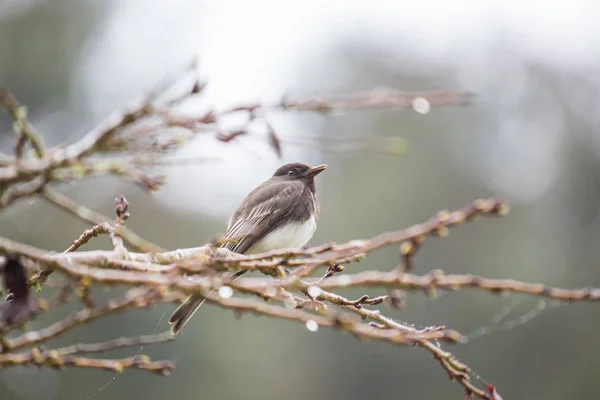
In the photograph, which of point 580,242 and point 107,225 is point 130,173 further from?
point 580,242

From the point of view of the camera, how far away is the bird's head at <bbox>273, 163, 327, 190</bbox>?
588 centimetres

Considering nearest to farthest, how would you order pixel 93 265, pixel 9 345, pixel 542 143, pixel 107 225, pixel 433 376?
pixel 9 345, pixel 93 265, pixel 107 225, pixel 433 376, pixel 542 143

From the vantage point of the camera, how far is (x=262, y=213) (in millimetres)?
5457

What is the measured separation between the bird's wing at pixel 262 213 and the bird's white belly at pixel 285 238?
0.14 ft

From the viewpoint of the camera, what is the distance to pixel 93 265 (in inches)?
88.8

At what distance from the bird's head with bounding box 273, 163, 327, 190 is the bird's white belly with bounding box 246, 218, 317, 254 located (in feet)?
1.72

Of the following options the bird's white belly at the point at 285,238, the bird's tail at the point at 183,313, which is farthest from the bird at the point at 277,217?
the bird's tail at the point at 183,313

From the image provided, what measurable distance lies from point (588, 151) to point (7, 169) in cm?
2502

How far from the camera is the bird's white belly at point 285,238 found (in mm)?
5320

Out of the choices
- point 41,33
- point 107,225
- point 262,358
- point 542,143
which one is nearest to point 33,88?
point 41,33

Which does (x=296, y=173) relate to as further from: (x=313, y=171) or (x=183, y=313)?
(x=183, y=313)

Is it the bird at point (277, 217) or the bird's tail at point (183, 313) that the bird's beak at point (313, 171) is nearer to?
the bird at point (277, 217)

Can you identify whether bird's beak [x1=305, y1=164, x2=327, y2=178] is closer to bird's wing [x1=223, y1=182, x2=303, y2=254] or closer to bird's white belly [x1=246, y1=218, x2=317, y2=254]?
bird's wing [x1=223, y1=182, x2=303, y2=254]

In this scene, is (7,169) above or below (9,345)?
above
